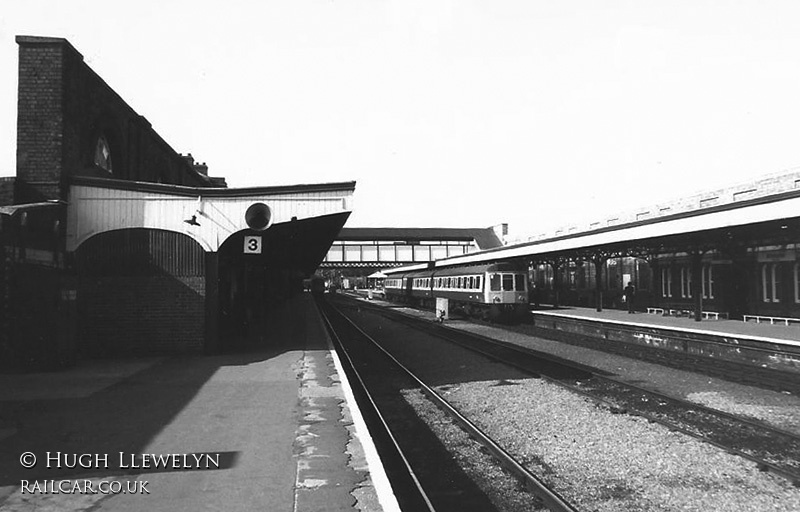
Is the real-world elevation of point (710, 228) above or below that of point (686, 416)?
above

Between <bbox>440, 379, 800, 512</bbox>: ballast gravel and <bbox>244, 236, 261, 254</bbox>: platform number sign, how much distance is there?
672cm

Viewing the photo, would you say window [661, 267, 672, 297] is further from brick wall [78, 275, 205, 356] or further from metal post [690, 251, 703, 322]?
brick wall [78, 275, 205, 356]

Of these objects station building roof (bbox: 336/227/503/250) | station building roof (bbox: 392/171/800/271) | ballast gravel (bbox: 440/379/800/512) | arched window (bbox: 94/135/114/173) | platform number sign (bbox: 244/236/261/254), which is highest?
station building roof (bbox: 336/227/503/250)

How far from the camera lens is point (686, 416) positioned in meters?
8.87

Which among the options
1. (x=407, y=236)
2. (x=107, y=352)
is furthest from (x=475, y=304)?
(x=407, y=236)

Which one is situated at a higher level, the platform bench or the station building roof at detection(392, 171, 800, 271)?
the station building roof at detection(392, 171, 800, 271)

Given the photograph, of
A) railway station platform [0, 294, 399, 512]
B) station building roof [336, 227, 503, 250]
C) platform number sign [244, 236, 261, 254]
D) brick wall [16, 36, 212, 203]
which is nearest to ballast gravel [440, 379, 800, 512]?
railway station platform [0, 294, 399, 512]

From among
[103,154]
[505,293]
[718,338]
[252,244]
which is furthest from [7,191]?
[505,293]

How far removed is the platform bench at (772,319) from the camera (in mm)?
18797

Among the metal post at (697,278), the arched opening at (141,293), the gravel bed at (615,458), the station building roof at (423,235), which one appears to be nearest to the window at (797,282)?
the metal post at (697,278)

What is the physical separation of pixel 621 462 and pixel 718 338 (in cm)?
1158

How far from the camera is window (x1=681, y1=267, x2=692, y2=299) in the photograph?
83.6 ft

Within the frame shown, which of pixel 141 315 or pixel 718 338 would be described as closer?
pixel 141 315

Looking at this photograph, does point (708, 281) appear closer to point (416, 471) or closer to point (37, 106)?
point (416, 471)
